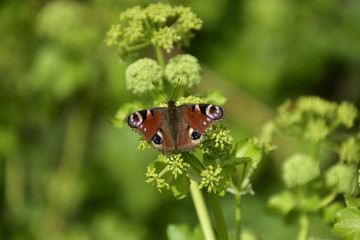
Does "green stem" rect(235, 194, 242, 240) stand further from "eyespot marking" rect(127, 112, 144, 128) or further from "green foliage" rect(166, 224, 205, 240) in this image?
"eyespot marking" rect(127, 112, 144, 128)

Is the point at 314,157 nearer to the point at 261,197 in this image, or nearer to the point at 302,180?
the point at 302,180

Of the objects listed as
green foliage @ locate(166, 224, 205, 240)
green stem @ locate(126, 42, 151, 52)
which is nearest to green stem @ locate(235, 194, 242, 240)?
green foliage @ locate(166, 224, 205, 240)

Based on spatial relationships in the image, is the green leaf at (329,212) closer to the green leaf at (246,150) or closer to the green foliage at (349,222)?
the green leaf at (246,150)

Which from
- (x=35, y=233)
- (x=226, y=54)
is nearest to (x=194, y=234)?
(x=35, y=233)

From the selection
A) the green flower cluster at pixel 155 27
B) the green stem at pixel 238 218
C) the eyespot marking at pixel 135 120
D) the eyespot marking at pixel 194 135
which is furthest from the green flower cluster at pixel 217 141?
the green flower cluster at pixel 155 27

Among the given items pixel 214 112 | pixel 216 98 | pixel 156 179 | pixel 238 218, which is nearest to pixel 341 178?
pixel 238 218

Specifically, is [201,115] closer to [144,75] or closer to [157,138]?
[157,138]
